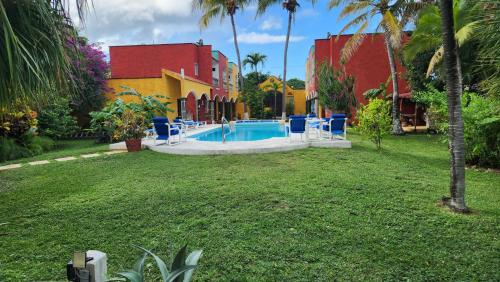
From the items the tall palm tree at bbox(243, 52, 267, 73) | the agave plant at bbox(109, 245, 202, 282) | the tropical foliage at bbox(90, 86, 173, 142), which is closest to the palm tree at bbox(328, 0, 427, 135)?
the tropical foliage at bbox(90, 86, 173, 142)

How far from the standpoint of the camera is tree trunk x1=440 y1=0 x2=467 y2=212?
4461mm

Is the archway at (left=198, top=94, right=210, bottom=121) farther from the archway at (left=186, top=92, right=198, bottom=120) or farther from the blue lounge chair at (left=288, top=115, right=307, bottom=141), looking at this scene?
the blue lounge chair at (left=288, top=115, right=307, bottom=141)

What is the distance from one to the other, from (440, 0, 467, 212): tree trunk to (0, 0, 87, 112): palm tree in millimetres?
4541

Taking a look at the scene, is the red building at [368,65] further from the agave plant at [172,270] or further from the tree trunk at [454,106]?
the agave plant at [172,270]

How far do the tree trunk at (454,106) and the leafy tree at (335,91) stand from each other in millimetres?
14121

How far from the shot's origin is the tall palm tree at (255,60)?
42.7 m

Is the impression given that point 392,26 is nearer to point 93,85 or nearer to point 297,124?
point 297,124

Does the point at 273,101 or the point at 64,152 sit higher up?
the point at 273,101

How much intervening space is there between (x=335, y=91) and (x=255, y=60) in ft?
84.8

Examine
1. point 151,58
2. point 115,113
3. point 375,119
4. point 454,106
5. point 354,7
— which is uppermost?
point 354,7

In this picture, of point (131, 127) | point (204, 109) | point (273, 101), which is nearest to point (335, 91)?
point (131, 127)

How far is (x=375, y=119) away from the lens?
10.2 metres

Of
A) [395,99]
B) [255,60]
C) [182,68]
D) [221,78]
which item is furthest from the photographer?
[255,60]

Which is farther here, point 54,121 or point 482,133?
point 54,121
